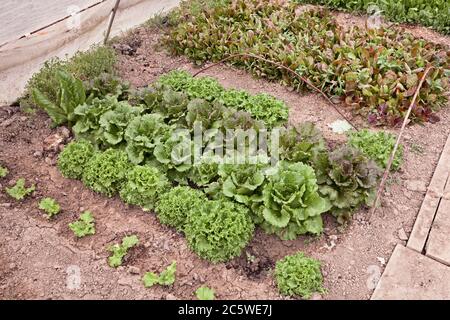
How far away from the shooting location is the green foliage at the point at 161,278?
344 cm

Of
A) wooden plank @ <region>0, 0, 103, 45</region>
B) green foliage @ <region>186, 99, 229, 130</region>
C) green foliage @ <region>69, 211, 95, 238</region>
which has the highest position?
wooden plank @ <region>0, 0, 103, 45</region>

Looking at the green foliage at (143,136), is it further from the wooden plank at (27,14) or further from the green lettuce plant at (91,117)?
the wooden plank at (27,14)

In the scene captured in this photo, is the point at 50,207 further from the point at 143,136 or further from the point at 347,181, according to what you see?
the point at 347,181

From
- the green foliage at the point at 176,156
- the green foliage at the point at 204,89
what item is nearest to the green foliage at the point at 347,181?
the green foliage at the point at 176,156

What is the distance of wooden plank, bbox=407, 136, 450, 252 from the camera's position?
145 inches

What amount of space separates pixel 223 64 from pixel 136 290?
326 cm

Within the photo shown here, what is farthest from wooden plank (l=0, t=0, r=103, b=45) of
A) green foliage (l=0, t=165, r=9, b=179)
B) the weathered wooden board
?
green foliage (l=0, t=165, r=9, b=179)

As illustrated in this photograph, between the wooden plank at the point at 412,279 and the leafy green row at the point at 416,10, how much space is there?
147 inches

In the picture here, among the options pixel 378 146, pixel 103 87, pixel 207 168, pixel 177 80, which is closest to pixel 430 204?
pixel 378 146

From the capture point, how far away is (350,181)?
12.3 ft

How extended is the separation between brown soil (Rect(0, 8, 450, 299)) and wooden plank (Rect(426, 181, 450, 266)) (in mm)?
184

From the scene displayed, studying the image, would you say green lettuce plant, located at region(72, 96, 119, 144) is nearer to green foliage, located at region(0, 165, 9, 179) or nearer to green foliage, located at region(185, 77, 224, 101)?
green foliage, located at region(0, 165, 9, 179)

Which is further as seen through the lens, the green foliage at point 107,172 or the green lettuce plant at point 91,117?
the green lettuce plant at point 91,117
